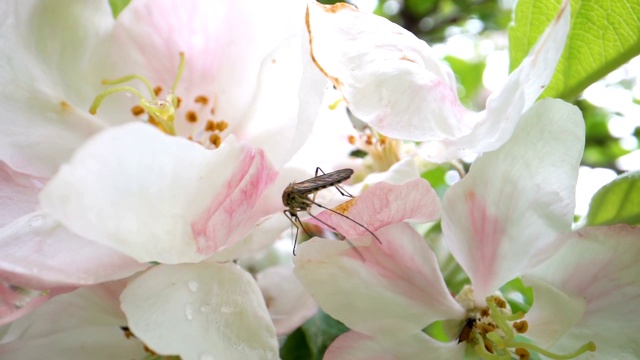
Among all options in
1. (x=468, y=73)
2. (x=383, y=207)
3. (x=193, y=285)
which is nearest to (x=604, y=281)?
(x=383, y=207)

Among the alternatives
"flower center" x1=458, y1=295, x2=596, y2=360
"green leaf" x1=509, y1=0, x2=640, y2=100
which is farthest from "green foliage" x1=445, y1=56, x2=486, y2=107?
"flower center" x1=458, y1=295, x2=596, y2=360

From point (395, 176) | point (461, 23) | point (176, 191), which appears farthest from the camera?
point (461, 23)

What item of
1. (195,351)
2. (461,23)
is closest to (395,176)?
(195,351)

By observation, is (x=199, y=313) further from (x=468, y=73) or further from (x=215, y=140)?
(x=468, y=73)

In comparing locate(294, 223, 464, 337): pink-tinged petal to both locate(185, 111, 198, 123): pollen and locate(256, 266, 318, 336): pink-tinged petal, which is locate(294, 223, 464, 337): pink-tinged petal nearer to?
locate(256, 266, 318, 336): pink-tinged petal

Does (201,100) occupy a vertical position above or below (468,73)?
above

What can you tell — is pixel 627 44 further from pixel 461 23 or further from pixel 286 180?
pixel 461 23
